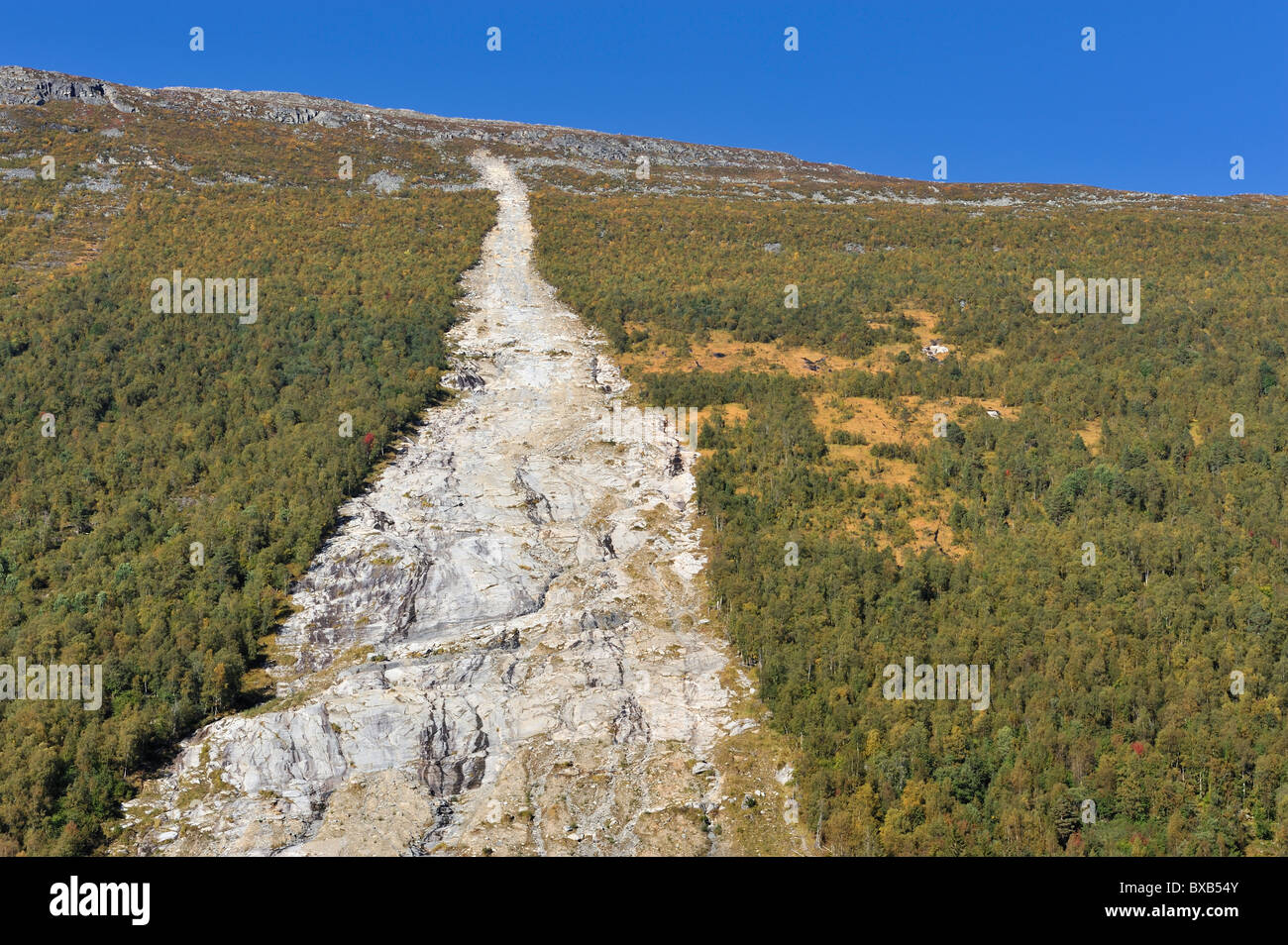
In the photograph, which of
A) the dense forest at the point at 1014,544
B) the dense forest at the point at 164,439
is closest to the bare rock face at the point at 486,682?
the dense forest at the point at 164,439

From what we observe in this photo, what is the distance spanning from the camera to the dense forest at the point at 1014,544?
16812 millimetres

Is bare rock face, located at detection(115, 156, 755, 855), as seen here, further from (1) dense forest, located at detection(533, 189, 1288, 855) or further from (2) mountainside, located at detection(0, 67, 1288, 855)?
(1) dense forest, located at detection(533, 189, 1288, 855)

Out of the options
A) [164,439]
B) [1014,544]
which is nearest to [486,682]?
[1014,544]

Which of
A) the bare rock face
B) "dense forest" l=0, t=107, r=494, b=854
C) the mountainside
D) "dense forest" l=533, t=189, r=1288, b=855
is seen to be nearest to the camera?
"dense forest" l=533, t=189, r=1288, b=855

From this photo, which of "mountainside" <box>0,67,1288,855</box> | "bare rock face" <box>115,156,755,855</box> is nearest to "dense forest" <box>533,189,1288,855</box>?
"mountainside" <box>0,67,1288,855</box>

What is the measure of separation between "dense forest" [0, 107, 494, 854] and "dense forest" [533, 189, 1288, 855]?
11.1 metres

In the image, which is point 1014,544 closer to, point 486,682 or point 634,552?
point 634,552

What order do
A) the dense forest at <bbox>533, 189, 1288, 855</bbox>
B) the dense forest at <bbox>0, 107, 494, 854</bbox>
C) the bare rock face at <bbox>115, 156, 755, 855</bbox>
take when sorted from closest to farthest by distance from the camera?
1. the dense forest at <bbox>533, 189, 1288, 855</bbox>
2. the bare rock face at <bbox>115, 156, 755, 855</bbox>
3. the dense forest at <bbox>0, 107, 494, 854</bbox>

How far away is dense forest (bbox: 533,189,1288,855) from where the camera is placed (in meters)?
16.8

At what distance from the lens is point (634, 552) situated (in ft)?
84.2

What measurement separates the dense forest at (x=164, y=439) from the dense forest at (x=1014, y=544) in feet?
36.5
